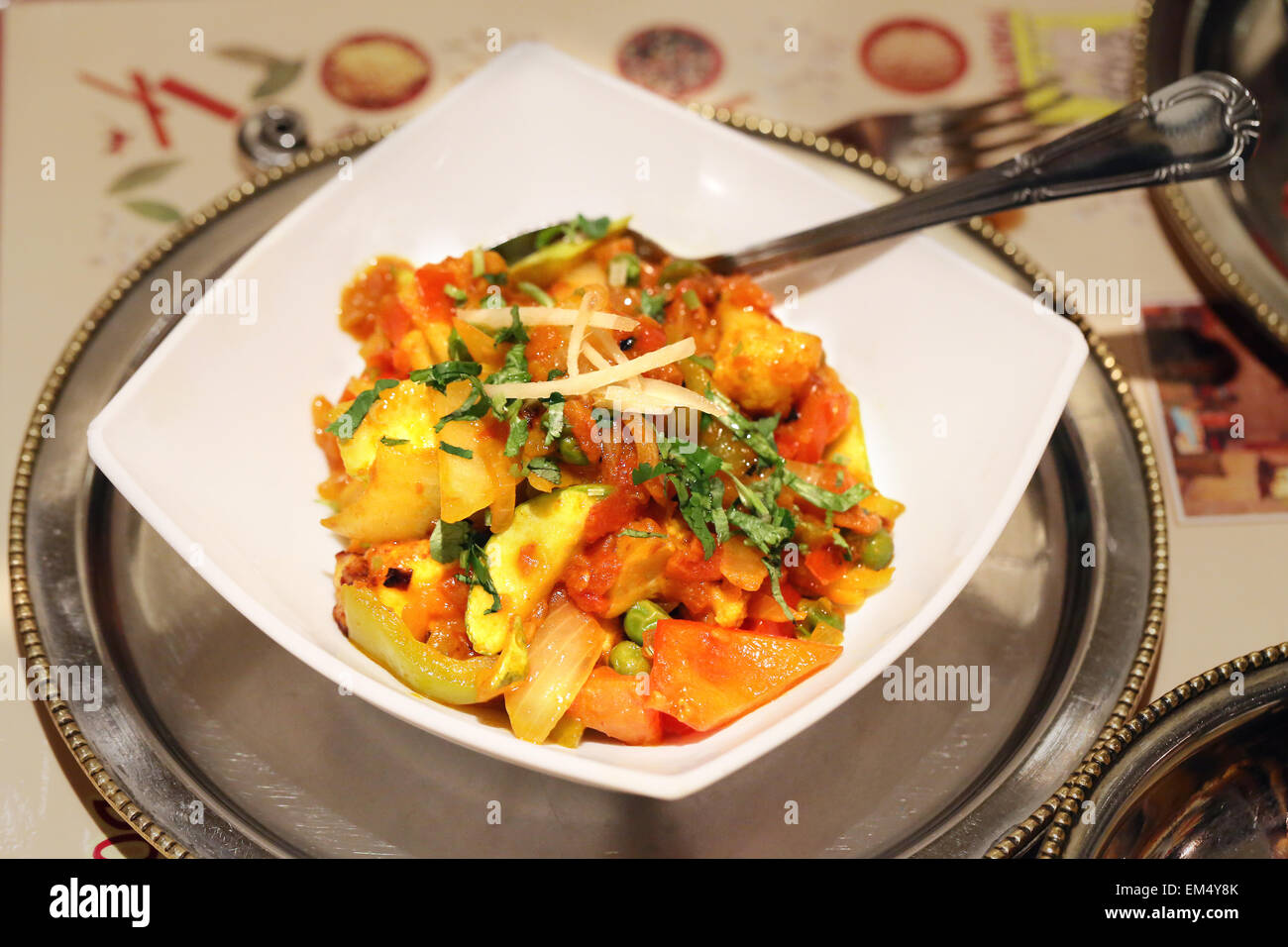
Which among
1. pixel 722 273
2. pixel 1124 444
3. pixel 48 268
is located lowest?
pixel 1124 444

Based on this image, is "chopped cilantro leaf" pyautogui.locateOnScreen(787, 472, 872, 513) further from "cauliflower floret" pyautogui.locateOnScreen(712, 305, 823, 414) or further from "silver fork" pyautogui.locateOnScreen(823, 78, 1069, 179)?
"silver fork" pyautogui.locateOnScreen(823, 78, 1069, 179)

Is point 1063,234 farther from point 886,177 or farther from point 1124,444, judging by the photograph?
point 1124,444

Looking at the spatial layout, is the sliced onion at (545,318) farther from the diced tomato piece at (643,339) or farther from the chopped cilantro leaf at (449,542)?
the chopped cilantro leaf at (449,542)

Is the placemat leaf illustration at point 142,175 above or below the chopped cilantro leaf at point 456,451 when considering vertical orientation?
above

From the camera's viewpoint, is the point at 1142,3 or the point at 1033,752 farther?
the point at 1142,3

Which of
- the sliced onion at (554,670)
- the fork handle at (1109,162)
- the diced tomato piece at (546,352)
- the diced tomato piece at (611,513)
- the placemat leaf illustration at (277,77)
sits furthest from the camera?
the placemat leaf illustration at (277,77)

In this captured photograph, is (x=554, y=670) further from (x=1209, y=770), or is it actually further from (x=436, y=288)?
(x=1209, y=770)

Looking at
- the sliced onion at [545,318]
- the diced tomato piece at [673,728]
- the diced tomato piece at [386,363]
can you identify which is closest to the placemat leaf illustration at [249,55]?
the diced tomato piece at [386,363]
